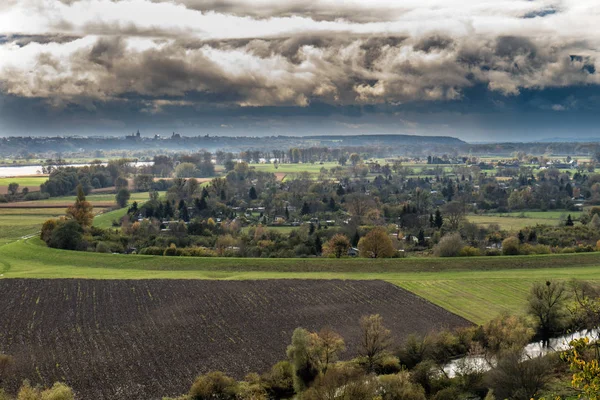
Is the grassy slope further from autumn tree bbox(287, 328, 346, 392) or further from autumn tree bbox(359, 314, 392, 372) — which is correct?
autumn tree bbox(287, 328, 346, 392)

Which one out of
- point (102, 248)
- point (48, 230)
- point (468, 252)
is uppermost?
point (48, 230)

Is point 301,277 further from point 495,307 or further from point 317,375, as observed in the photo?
point 317,375

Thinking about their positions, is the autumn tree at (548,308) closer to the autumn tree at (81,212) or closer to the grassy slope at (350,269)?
the grassy slope at (350,269)

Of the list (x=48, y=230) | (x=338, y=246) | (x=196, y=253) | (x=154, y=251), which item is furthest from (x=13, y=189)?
(x=338, y=246)

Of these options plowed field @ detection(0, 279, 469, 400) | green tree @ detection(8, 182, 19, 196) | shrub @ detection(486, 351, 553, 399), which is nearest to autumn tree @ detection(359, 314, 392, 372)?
plowed field @ detection(0, 279, 469, 400)

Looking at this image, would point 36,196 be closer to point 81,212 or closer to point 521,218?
point 81,212

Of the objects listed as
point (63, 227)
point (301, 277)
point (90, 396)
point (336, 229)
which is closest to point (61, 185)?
point (63, 227)

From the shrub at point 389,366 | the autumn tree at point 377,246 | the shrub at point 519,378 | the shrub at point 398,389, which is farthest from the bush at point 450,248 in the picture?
the shrub at point 398,389
